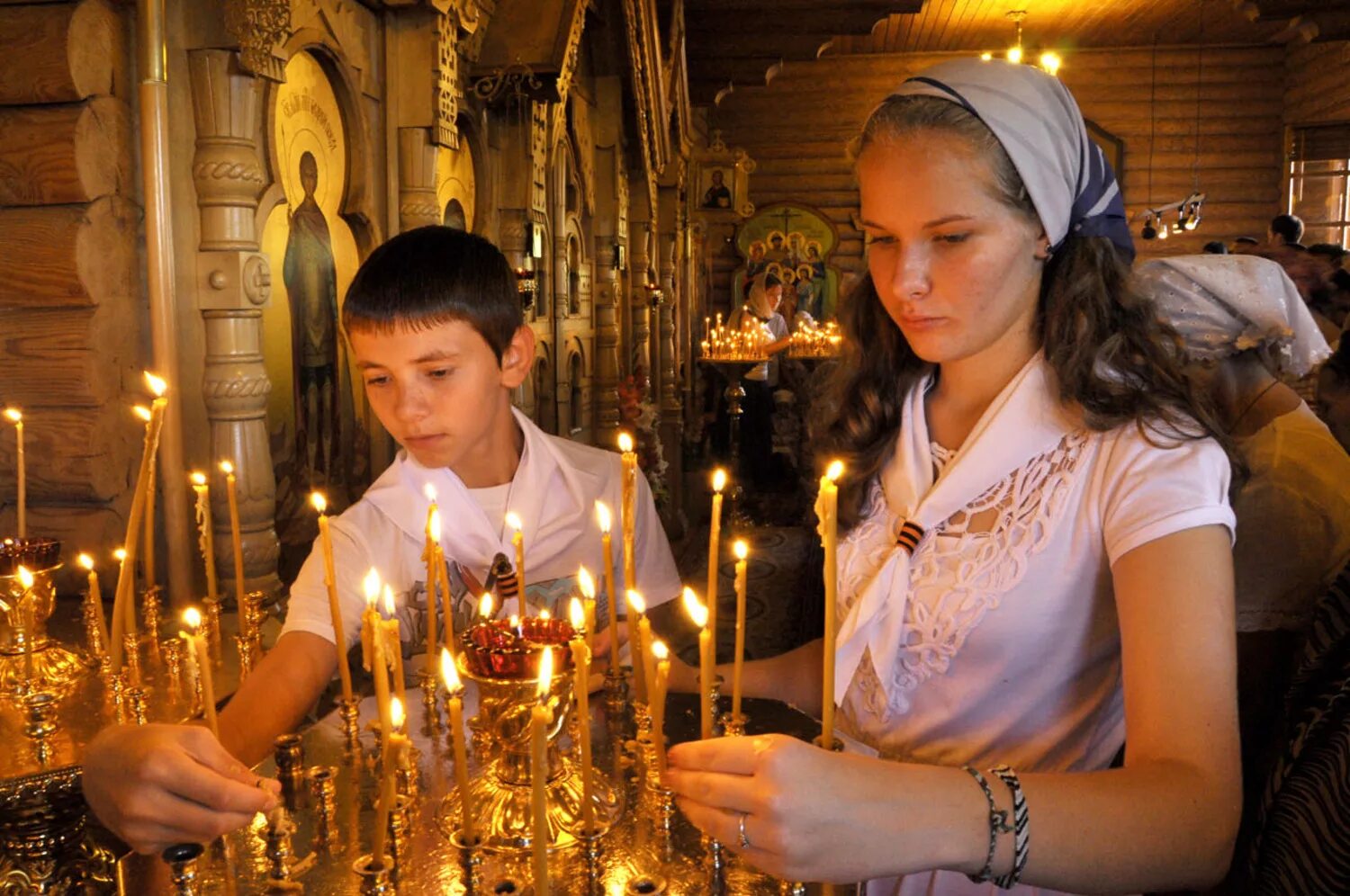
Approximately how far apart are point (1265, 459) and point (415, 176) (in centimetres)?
334

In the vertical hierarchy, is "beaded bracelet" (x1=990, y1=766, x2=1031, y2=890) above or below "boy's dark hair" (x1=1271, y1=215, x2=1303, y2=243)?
below

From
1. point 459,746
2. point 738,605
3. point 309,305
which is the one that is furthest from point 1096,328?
point 309,305

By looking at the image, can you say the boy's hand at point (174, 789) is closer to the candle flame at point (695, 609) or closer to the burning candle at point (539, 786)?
the burning candle at point (539, 786)

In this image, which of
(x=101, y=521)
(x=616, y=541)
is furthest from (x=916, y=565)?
(x=101, y=521)

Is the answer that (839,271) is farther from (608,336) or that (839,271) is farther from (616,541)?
(616,541)

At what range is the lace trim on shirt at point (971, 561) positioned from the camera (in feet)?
5.39

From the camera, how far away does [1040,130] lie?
1.62 metres

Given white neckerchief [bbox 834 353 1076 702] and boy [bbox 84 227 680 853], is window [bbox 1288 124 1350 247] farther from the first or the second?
white neckerchief [bbox 834 353 1076 702]

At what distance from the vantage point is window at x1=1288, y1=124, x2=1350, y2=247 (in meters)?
14.9

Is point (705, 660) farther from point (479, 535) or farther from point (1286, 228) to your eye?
point (1286, 228)

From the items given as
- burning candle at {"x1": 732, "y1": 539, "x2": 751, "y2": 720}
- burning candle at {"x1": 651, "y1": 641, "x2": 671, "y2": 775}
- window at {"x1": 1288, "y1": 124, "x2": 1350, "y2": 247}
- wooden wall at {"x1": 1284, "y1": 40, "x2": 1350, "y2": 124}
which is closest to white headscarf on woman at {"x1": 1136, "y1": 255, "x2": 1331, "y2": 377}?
burning candle at {"x1": 732, "y1": 539, "x2": 751, "y2": 720}

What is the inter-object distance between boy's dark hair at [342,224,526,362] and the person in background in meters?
Result: 1.49

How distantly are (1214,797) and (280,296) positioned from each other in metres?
3.33

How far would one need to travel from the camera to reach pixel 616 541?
2.64 metres
